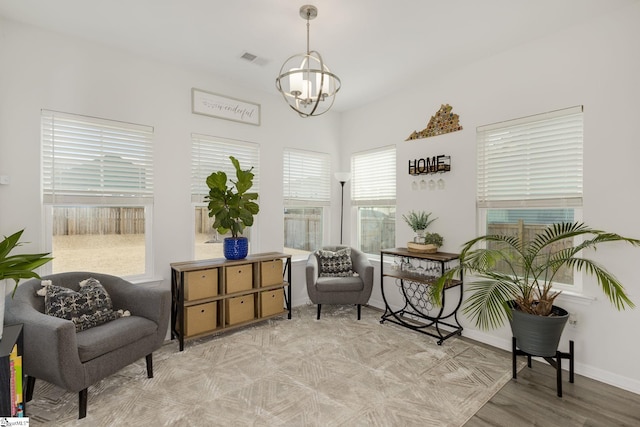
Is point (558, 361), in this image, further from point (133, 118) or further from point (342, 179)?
point (133, 118)

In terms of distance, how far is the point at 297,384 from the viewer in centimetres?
252

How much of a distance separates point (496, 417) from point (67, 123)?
13.9 feet

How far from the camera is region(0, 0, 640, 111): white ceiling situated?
244 cm

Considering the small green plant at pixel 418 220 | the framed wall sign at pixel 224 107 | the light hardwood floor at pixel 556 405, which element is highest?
the framed wall sign at pixel 224 107

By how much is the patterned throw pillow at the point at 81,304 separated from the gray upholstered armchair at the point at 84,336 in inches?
2.7

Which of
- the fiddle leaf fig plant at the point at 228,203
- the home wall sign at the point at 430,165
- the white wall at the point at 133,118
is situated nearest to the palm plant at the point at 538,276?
the home wall sign at the point at 430,165

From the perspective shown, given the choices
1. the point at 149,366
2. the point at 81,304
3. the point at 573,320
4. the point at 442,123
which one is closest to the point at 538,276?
the point at 573,320

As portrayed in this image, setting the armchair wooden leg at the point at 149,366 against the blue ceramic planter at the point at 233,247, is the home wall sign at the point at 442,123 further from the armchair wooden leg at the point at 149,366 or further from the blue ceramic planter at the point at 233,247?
the armchair wooden leg at the point at 149,366

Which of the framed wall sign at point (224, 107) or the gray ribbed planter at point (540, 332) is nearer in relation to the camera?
the gray ribbed planter at point (540, 332)

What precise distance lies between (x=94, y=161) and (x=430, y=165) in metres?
3.59

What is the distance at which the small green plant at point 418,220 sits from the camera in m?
3.73

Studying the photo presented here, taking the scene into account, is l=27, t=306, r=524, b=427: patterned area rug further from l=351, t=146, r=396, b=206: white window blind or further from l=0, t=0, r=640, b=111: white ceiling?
l=0, t=0, r=640, b=111: white ceiling

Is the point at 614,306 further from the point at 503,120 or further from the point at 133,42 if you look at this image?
the point at 133,42

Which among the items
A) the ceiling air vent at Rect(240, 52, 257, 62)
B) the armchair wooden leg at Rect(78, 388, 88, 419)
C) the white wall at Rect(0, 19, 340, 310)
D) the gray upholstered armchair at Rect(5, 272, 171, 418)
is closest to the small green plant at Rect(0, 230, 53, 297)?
the gray upholstered armchair at Rect(5, 272, 171, 418)
